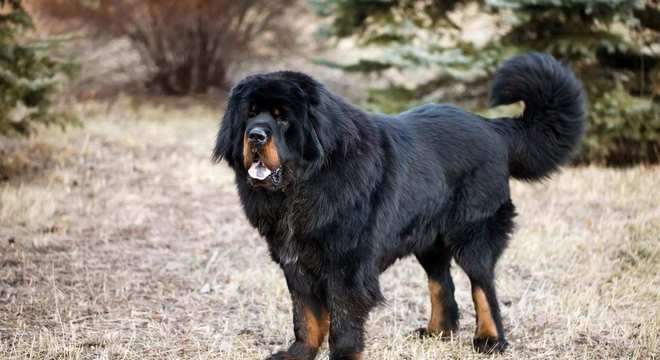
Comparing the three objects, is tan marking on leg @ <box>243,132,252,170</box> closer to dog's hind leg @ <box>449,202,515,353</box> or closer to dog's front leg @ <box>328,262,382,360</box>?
dog's front leg @ <box>328,262,382,360</box>

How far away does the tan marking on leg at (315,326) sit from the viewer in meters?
3.84

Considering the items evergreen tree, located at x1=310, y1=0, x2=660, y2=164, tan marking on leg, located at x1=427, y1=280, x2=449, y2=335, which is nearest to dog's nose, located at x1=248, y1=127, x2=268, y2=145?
tan marking on leg, located at x1=427, y1=280, x2=449, y2=335

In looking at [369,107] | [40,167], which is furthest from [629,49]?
[40,167]

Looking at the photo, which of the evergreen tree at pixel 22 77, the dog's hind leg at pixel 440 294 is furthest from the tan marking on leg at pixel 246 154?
the evergreen tree at pixel 22 77

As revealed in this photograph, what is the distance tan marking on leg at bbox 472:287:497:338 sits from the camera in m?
4.14

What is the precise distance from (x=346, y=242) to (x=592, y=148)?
5.96 meters

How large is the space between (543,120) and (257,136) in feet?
6.63

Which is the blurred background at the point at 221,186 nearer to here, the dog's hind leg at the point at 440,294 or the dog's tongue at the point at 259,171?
the dog's hind leg at the point at 440,294

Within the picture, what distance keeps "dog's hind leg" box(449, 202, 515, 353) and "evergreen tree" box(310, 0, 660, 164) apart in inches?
182

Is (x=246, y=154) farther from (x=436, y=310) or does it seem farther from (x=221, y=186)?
(x=221, y=186)

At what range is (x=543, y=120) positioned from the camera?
174 inches

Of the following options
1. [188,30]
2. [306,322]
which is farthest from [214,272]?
[188,30]

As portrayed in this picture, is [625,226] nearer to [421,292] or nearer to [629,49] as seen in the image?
[421,292]

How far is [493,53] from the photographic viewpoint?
28.8 ft
